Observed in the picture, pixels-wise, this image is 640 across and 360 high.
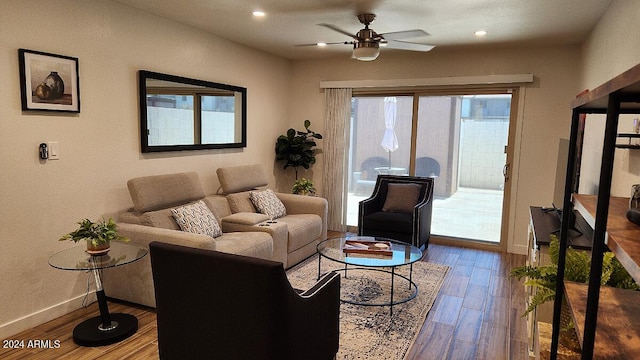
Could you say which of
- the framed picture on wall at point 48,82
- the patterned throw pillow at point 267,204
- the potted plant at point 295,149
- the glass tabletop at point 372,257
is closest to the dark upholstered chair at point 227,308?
the glass tabletop at point 372,257

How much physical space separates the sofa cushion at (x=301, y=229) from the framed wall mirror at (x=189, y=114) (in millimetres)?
1185

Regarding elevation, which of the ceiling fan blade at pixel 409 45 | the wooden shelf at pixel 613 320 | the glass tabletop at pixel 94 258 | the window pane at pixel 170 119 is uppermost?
the ceiling fan blade at pixel 409 45

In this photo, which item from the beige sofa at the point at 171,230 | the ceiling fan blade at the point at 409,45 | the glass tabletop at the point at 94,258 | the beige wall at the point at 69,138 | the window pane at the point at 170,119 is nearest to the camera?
the glass tabletop at the point at 94,258

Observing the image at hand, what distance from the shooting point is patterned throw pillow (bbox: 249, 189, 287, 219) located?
441 cm

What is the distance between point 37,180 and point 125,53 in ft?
4.18

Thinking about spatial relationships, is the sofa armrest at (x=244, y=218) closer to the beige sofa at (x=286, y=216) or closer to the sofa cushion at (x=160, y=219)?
the beige sofa at (x=286, y=216)

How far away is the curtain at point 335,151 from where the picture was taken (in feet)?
18.6

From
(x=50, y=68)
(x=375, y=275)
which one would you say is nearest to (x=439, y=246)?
(x=375, y=275)

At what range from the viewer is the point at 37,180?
2867 mm

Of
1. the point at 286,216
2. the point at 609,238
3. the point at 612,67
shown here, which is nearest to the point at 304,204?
the point at 286,216

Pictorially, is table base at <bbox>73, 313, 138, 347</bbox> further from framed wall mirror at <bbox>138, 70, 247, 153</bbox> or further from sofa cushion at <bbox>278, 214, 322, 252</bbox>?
sofa cushion at <bbox>278, 214, 322, 252</bbox>

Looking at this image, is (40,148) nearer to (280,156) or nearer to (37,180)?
(37,180)

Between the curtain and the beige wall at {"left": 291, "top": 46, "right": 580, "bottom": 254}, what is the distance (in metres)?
0.74

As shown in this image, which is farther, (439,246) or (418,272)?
(439,246)
